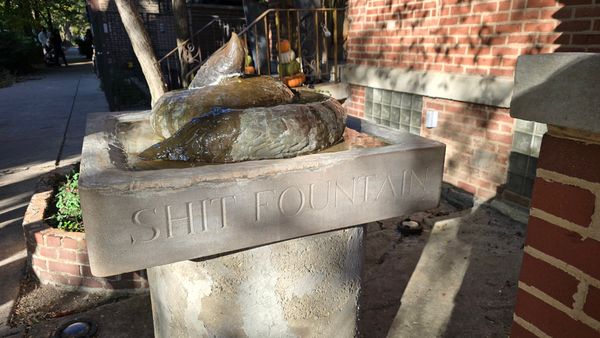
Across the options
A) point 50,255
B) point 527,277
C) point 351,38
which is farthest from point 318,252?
point 351,38

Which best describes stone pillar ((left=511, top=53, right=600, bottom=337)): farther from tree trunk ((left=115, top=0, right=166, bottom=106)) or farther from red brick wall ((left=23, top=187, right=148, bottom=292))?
tree trunk ((left=115, top=0, right=166, bottom=106))

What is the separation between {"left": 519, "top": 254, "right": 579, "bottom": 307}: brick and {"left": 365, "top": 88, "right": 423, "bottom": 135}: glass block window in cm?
386

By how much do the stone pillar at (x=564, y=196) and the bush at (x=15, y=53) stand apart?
24174 millimetres

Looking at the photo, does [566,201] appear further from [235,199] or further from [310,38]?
[310,38]

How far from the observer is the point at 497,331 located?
8.21 ft

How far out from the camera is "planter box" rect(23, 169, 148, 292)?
3.07 meters

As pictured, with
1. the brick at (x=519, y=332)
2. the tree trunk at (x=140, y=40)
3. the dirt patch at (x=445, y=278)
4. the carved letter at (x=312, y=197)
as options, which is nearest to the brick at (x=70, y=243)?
the dirt patch at (x=445, y=278)

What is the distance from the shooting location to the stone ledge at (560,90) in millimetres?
876

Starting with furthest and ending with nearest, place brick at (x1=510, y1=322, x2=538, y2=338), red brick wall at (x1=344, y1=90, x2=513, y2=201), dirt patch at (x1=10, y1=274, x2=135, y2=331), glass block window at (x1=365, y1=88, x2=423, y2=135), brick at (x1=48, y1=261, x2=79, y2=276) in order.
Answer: glass block window at (x1=365, y1=88, x2=423, y2=135), red brick wall at (x1=344, y1=90, x2=513, y2=201), brick at (x1=48, y1=261, x2=79, y2=276), dirt patch at (x1=10, y1=274, x2=135, y2=331), brick at (x1=510, y1=322, x2=538, y2=338)

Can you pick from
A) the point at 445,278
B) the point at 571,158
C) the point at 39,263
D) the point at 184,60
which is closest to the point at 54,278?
the point at 39,263

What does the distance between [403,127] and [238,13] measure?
13.6 m

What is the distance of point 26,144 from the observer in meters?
7.26

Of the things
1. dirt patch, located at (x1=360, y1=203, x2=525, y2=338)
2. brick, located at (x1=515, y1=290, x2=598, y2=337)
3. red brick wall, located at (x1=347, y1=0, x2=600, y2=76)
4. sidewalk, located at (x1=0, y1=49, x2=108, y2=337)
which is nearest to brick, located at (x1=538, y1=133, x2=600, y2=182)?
brick, located at (x1=515, y1=290, x2=598, y2=337)

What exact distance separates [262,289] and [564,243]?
1.16m
